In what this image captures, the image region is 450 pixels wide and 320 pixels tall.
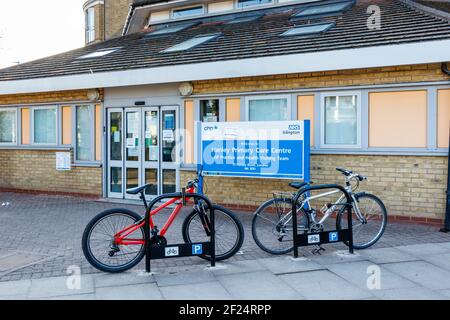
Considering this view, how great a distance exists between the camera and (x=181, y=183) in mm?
10383

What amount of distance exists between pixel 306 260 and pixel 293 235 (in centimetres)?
33

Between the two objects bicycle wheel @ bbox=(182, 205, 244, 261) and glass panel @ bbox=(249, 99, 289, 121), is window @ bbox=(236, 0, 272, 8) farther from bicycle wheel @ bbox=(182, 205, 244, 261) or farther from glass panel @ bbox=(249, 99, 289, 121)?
bicycle wheel @ bbox=(182, 205, 244, 261)

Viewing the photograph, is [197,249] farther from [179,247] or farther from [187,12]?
[187,12]

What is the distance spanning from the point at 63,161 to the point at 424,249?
8445 millimetres

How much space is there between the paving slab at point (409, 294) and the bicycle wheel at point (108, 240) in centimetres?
254

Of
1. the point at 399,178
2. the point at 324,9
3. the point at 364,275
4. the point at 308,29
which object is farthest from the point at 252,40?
the point at 364,275

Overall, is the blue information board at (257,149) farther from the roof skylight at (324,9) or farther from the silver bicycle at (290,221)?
the roof skylight at (324,9)

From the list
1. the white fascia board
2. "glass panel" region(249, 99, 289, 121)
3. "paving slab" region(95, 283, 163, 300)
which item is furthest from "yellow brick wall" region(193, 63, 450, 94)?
"paving slab" region(95, 283, 163, 300)

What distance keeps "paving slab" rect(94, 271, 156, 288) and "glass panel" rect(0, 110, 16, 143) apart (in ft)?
29.3

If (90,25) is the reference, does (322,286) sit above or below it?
below

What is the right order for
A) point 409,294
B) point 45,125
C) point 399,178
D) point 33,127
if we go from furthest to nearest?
1. point 33,127
2. point 45,125
3. point 399,178
4. point 409,294

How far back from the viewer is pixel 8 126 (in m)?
13.1
